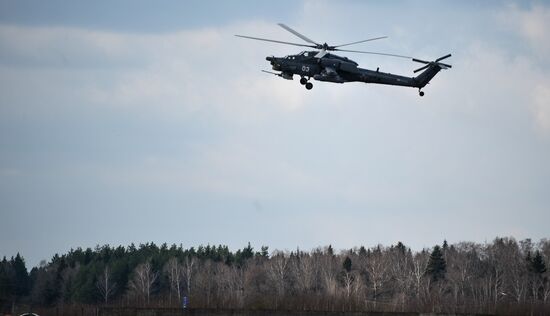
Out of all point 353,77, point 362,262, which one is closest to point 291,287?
point 362,262

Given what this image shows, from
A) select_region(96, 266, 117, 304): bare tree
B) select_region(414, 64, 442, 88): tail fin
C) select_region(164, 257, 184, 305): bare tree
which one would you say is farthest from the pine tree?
select_region(414, 64, 442, 88): tail fin

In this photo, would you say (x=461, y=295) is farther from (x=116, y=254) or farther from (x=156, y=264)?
(x=116, y=254)

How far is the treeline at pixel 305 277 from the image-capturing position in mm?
131750

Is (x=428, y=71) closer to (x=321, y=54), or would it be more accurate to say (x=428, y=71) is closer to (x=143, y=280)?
(x=321, y=54)

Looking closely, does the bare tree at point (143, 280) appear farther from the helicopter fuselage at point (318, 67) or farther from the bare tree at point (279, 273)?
the helicopter fuselage at point (318, 67)

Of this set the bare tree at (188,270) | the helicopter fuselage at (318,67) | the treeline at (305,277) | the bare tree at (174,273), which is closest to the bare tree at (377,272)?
the treeline at (305,277)

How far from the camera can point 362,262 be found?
509ft

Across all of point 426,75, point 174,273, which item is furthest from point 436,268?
point 426,75

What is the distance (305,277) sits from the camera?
457ft

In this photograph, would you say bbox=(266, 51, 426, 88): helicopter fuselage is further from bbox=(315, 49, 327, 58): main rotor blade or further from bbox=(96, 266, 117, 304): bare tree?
bbox=(96, 266, 117, 304): bare tree

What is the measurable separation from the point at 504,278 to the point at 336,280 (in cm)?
2247

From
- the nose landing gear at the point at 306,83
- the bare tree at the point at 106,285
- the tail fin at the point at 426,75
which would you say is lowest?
the bare tree at the point at 106,285

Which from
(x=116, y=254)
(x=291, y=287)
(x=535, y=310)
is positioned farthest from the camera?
(x=116, y=254)

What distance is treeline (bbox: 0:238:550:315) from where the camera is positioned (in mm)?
131750
